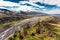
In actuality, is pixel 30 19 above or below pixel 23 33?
above

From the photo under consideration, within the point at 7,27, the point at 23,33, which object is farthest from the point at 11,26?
the point at 23,33

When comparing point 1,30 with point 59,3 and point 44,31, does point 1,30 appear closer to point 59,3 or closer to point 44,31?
point 44,31

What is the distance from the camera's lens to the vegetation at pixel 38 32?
3.18 metres

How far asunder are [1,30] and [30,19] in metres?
0.77

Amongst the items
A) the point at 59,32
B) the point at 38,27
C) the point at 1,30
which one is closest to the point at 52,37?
the point at 59,32

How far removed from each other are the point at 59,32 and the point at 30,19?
0.79 m

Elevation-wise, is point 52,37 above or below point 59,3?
below

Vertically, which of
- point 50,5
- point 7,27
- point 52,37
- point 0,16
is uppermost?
point 50,5

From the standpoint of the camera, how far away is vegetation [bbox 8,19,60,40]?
318 centimetres

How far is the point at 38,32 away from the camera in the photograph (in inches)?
129

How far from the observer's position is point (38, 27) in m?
3.33

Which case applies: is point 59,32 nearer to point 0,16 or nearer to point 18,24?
point 18,24

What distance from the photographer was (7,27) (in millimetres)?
3281

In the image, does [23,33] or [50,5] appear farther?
[50,5]
